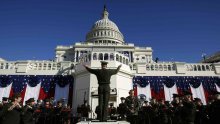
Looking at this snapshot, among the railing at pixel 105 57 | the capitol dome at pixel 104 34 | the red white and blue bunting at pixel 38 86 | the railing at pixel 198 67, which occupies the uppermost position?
the capitol dome at pixel 104 34

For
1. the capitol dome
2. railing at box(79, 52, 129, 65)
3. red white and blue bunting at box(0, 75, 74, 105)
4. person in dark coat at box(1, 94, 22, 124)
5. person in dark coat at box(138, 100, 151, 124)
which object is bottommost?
person in dark coat at box(138, 100, 151, 124)

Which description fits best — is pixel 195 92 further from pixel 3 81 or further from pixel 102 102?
pixel 3 81

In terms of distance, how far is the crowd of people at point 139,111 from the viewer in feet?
15.9

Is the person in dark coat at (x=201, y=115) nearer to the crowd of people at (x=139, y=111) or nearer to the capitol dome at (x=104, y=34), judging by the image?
the crowd of people at (x=139, y=111)

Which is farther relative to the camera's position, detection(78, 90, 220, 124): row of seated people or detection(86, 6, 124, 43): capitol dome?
detection(86, 6, 124, 43): capitol dome

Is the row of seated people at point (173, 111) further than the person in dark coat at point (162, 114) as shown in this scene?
No

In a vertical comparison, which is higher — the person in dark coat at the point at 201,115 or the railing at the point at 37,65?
the railing at the point at 37,65

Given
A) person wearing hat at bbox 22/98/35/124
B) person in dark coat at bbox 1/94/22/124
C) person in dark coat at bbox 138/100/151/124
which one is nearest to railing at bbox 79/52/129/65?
person in dark coat at bbox 138/100/151/124

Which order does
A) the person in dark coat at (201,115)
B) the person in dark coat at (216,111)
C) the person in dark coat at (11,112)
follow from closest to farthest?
1. the person in dark coat at (11,112)
2. the person in dark coat at (216,111)
3. the person in dark coat at (201,115)

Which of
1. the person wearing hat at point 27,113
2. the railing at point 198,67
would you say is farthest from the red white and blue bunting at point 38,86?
the person wearing hat at point 27,113

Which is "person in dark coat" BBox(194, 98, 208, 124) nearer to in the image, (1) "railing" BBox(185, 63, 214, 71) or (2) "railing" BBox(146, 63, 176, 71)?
(2) "railing" BBox(146, 63, 176, 71)

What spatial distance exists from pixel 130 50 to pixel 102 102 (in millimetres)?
58727

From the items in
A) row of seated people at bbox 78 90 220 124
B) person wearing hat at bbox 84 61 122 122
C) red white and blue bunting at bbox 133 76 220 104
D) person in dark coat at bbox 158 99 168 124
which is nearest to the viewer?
person wearing hat at bbox 84 61 122 122

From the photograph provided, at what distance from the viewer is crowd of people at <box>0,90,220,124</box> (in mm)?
4842
